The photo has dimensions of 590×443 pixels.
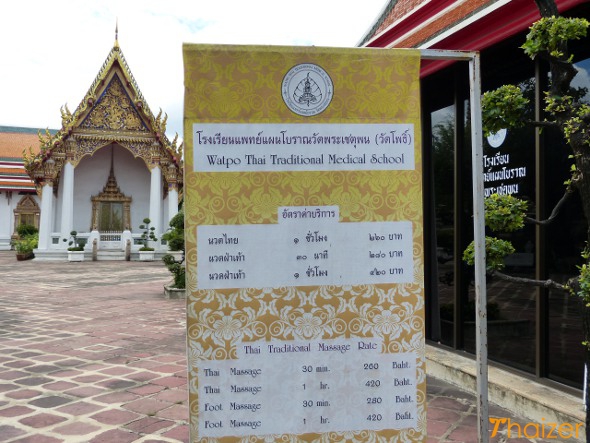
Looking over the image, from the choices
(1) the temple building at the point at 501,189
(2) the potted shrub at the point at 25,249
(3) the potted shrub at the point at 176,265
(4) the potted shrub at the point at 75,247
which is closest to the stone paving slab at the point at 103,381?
(1) the temple building at the point at 501,189

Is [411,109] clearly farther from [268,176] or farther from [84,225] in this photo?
[84,225]

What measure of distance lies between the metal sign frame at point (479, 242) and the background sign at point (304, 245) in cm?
24

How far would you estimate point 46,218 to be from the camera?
22.6 m

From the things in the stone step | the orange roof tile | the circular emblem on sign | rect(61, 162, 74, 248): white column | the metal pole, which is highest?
the orange roof tile

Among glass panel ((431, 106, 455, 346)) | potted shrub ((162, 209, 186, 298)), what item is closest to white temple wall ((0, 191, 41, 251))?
potted shrub ((162, 209, 186, 298))

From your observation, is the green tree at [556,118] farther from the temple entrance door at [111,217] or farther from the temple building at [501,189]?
the temple entrance door at [111,217]

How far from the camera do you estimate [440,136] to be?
5.35 m

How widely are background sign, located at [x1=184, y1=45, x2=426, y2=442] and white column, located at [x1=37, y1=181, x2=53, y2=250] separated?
2317 cm

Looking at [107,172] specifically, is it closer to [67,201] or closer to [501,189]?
[67,201]

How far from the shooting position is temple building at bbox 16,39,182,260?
22.7 meters

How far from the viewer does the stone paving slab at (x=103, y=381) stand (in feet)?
10.9

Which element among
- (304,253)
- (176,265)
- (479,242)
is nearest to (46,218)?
(176,265)

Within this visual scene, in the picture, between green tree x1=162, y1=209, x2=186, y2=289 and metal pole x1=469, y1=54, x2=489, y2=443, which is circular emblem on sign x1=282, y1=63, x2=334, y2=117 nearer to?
metal pole x1=469, y1=54, x2=489, y2=443

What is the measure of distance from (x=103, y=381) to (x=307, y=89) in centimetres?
342
